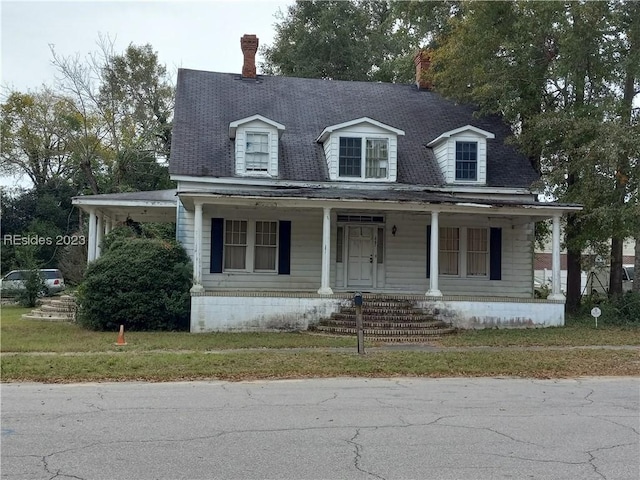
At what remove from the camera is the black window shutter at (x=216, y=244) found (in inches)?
727

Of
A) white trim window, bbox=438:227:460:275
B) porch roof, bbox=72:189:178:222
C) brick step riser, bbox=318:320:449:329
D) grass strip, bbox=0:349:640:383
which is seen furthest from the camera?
white trim window, bbox=438:227:460:275

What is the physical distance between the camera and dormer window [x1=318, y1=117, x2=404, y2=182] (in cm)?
1892

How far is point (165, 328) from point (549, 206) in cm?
1085

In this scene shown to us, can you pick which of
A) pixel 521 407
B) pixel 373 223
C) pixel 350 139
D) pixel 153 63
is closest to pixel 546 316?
pixel 373 223

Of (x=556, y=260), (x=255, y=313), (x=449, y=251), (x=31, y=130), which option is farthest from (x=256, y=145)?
(x=31, y=130)

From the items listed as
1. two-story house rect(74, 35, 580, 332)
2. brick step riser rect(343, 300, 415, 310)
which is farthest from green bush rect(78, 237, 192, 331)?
brick step riser rect(343, 300, 415, 310)

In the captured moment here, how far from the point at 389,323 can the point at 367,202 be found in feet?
10.6

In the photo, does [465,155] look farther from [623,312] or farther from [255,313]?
[255,313]

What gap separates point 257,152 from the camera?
61.2ft

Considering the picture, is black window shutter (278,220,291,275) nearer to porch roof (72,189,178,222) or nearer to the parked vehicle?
porch roof (72,189,178,222)

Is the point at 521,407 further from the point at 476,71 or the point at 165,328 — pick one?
the point at 476,71

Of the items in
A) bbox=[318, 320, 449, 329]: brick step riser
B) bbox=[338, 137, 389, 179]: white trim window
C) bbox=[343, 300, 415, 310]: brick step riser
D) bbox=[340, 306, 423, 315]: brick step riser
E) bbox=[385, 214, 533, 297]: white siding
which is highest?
bbox=[338, 137, 389, 179]: white trim window

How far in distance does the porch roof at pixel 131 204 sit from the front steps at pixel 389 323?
6384 mm

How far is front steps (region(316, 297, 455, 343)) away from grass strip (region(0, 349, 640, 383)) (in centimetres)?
299
